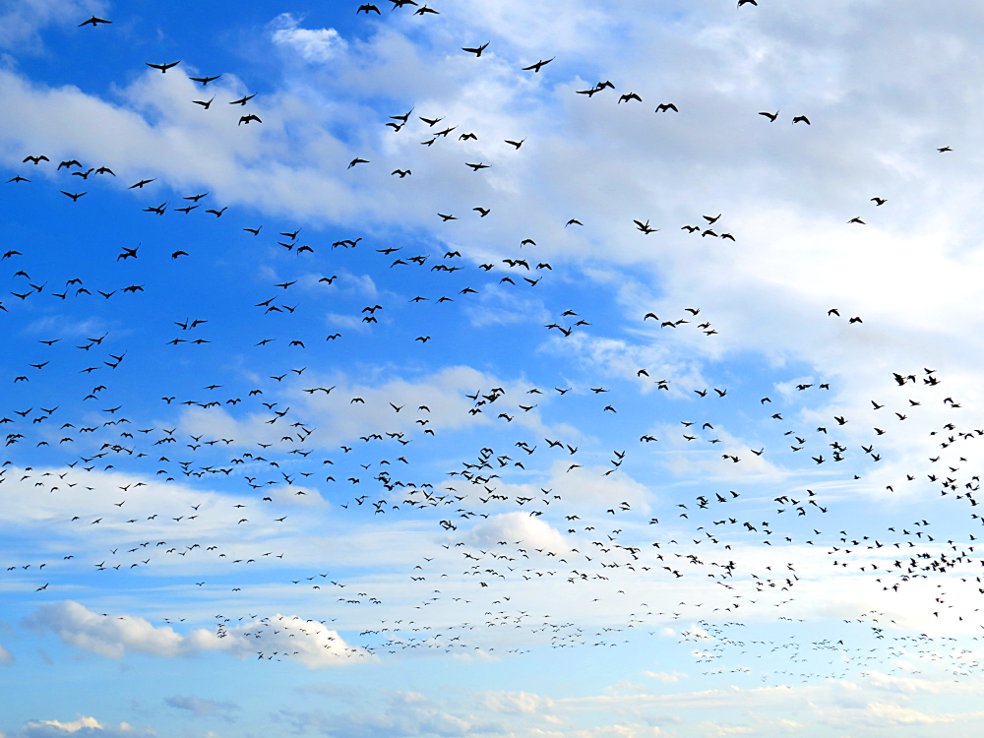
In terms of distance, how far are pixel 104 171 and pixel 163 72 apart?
1022 inches

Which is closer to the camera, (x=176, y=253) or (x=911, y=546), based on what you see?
(x=176, y=253)

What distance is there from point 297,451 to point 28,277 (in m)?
45.2

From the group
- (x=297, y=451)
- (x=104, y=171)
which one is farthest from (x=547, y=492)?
(x=104, y=171)

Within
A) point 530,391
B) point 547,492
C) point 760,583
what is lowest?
point 760,583

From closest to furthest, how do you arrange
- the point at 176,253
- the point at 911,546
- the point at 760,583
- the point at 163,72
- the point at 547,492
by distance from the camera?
the point at 163,72
the point at 176,253
the point at 911,546
the point at 547,492
the point at 760,583

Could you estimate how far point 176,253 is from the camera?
72.9 metres

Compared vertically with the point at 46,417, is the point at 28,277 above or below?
above

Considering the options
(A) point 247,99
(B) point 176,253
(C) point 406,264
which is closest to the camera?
(A) point 247,99

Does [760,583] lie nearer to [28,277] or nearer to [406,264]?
[406,264]

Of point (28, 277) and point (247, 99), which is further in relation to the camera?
point (28, 277)

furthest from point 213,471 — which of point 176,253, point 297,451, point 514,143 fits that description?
point 514,143

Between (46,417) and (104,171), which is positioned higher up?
(104,171)

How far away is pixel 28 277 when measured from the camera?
8069cm

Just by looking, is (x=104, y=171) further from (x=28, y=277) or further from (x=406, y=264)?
(x=406, y=264)
